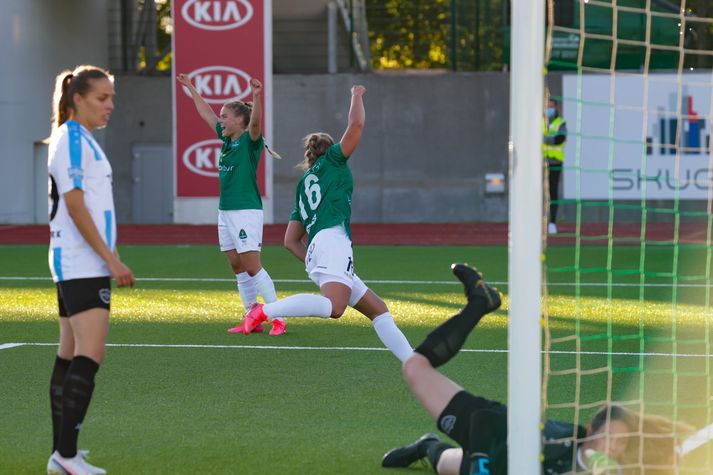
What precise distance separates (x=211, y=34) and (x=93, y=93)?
743 inches

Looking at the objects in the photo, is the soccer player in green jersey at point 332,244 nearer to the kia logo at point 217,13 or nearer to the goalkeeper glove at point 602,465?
the goalkeeper glove at point 602,465

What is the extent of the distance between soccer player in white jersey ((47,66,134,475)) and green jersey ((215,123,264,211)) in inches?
179

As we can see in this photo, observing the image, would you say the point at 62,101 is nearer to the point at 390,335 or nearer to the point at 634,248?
the point at 390,335

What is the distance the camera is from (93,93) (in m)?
4.93

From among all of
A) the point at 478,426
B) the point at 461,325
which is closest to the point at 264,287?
the point at 461,325

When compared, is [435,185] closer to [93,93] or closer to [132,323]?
[132,323]

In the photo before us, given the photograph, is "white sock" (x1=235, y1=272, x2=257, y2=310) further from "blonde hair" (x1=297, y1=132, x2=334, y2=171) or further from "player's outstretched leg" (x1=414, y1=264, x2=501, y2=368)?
"player's outstretched leg" (x1=414, y1=264, x2=501, y2=368)

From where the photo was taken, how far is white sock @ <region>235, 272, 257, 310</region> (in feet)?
32.0

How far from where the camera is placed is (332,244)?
7.34 metres

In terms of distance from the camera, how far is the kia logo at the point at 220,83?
75.8ft

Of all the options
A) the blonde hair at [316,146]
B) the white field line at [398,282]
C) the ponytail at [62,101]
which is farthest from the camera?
the white field line at [398,282]

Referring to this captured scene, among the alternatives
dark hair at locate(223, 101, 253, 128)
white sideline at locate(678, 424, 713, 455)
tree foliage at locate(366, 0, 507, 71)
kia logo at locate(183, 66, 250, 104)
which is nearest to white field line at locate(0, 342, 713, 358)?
dark hair at locate(223, 101, 253, 128)

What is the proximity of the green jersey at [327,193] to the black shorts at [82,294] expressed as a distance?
8.98 feet

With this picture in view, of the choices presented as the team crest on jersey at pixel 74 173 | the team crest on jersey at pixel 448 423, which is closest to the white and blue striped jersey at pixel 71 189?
the team crest on jersey at pixel 74 173
